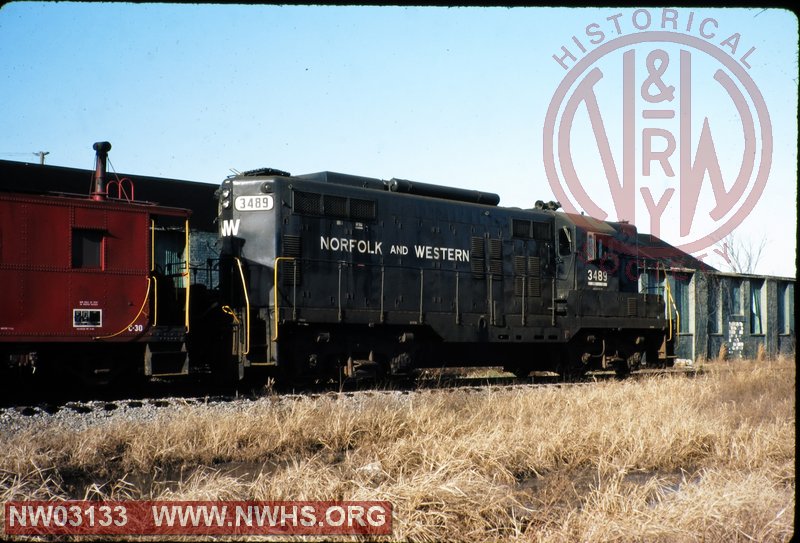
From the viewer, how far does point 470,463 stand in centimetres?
673

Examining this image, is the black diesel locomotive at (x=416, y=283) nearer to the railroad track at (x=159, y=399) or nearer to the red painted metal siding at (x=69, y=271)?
the railroad track at (x=159, y=399)

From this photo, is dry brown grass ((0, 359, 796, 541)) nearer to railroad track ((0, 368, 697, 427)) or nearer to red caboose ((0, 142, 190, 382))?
railroad track ((0, 368, 697, 427))

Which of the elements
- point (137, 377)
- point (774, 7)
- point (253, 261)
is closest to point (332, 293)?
point (253, 261)

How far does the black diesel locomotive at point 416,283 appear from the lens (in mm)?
12156

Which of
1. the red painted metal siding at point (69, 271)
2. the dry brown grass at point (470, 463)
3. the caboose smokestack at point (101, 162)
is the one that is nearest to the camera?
the dry brown grass at point (470, 463)

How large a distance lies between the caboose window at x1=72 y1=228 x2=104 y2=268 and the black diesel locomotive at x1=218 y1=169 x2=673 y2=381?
2123mm

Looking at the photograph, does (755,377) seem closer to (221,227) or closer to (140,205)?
(221,227)

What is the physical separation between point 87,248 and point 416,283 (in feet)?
18.2

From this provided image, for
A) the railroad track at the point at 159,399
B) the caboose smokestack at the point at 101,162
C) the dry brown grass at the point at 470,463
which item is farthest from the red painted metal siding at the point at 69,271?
the dry brown grass at the point at 470,463

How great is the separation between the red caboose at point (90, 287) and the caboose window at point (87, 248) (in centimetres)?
1
